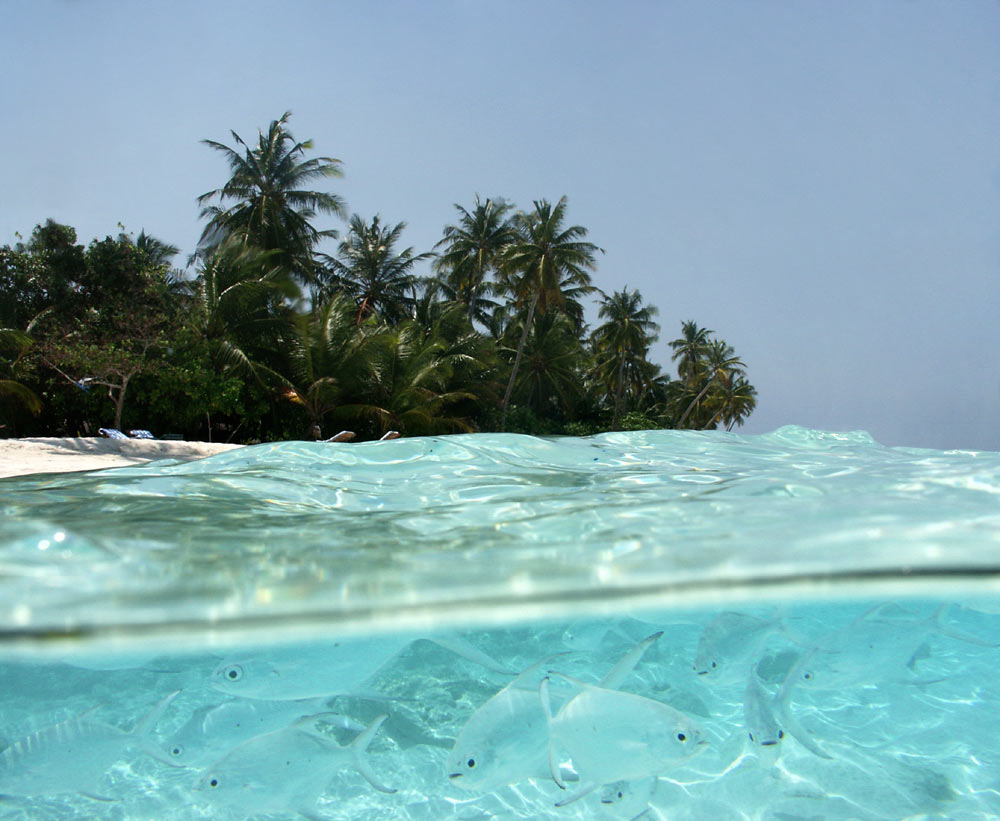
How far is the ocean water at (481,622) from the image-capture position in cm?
371

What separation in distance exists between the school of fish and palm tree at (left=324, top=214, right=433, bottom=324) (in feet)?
94.7

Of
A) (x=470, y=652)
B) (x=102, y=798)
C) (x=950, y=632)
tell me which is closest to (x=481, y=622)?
(x=470, y=652)

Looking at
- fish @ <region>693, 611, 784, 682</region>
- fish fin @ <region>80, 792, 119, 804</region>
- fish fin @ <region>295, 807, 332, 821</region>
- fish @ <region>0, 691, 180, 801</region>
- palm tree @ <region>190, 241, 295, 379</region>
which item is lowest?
fish fin @ <region>80, 792, 119, 804</region>

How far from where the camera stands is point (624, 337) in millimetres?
42375

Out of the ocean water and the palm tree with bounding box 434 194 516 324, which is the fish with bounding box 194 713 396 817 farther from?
the palm tree with bounding box 434 194 516 324

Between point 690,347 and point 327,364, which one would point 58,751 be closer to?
point 327,364

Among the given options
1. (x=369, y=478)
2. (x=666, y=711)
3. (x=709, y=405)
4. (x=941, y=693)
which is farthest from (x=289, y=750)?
(x=709, y=405)

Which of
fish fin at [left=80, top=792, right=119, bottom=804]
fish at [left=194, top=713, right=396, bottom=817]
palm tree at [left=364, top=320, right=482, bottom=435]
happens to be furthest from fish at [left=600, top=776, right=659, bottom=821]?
palm tree at [left=364, top=320, right=482, bottom=435]

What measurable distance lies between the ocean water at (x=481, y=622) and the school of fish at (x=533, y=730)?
24 millimetres

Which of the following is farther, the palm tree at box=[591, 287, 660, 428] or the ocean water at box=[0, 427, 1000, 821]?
the palm tree at box=[591, 287, 660, 428]

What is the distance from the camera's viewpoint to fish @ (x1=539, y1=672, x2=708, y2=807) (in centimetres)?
335

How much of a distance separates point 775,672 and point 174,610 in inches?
227

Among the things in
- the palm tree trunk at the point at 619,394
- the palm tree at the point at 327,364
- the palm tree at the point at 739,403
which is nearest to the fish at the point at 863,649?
the palm tree at the point at 327,364

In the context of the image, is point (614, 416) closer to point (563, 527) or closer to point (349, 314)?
point (349, 314)
